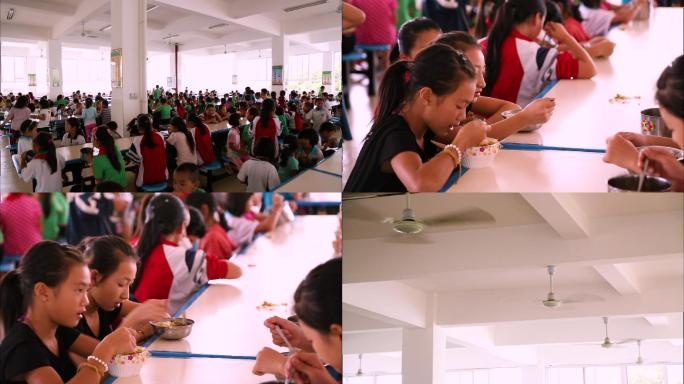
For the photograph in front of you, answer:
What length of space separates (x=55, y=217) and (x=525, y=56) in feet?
5.30

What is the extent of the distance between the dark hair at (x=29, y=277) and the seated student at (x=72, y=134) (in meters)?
0.42

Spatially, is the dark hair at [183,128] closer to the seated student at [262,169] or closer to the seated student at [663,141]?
the seated student at [262,169]

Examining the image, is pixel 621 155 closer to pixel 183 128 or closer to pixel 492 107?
pixel 492 107

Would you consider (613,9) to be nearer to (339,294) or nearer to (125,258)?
(339,294)

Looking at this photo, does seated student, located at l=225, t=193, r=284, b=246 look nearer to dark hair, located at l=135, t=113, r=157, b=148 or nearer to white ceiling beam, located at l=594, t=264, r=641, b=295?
dark hair, located at l=135, t=113, r=157, b=148

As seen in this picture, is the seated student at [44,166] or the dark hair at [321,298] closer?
the seated student at [44,166]

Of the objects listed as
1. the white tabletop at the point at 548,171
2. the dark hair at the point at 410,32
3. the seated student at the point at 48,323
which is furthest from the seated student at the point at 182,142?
the white tabletop at the point at 548,171

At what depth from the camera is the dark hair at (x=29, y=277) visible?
2389mm

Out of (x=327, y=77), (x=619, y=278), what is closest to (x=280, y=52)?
(x=327, y=77)

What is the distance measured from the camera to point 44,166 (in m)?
2.21

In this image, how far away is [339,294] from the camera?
2.48 metres

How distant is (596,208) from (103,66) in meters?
1.73

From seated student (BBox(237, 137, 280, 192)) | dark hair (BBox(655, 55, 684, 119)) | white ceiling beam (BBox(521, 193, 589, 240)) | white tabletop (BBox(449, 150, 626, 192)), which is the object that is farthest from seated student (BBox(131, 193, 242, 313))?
dark hair (BBox(655, 55, 684, 119))

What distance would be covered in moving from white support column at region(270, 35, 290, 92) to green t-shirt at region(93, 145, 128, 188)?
1.77 ft
